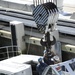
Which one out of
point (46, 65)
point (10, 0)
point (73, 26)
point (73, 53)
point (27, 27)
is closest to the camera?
point (46, 65)

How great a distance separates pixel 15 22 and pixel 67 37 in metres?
2.90

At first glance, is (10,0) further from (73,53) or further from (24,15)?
(73,53)

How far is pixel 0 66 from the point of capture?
11500 millimetres

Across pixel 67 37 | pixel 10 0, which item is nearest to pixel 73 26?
pixel 67 37

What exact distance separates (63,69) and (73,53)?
290 centimetres

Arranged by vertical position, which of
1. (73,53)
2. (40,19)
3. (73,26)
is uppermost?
(40,19)

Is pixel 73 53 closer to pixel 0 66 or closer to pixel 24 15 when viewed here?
pixel 0 66

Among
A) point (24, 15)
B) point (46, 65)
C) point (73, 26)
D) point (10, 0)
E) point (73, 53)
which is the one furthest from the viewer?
point (10, 0)

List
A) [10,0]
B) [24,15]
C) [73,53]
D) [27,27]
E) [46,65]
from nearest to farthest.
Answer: [46,65] → [73,53] → [27,27] → [24,15] → [10,0]

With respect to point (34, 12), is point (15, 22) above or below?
below

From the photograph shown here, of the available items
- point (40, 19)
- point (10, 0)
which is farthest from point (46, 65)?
point (10, 0)

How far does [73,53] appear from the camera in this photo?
14.0m

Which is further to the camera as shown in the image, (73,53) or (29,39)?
(29,39)

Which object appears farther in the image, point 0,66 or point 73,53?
point 73,53
